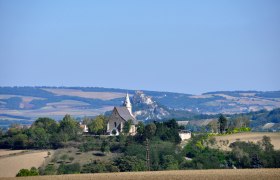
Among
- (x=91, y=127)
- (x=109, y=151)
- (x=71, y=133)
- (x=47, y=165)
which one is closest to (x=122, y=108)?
(x=91, y=127)

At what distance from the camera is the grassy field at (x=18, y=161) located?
115013 mm

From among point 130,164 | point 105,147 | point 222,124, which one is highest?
point 222,124

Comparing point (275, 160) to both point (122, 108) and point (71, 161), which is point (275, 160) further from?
point (122, 108)

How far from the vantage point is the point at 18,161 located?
122 meters

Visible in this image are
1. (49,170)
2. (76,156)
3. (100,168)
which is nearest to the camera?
(100,168)

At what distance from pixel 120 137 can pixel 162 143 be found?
13.1m

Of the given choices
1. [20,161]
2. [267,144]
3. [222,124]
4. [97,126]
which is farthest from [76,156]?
[222,124]

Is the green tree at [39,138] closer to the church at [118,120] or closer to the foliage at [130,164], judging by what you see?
the church at [118,120]

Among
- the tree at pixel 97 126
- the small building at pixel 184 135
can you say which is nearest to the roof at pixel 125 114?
the tree at pixel 97 126

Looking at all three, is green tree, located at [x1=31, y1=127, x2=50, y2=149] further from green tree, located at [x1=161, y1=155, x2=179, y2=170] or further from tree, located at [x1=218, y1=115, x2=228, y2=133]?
tree, located at [x1=218, y1=115, x2=228, y2=133]

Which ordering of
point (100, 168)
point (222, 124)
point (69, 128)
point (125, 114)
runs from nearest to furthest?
1. point (100, 168)
2. point (69, 128)
3. point (222, 124)
4. point (125, 114)

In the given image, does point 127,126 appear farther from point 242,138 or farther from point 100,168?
point 100,168

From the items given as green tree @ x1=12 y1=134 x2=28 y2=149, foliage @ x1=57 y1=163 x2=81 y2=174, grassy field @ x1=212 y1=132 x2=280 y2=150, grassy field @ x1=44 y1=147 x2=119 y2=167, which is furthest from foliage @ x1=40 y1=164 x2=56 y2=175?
grassy field @ x1=212 y1=132 x2=280 y2=150

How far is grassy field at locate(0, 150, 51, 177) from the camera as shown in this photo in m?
115
